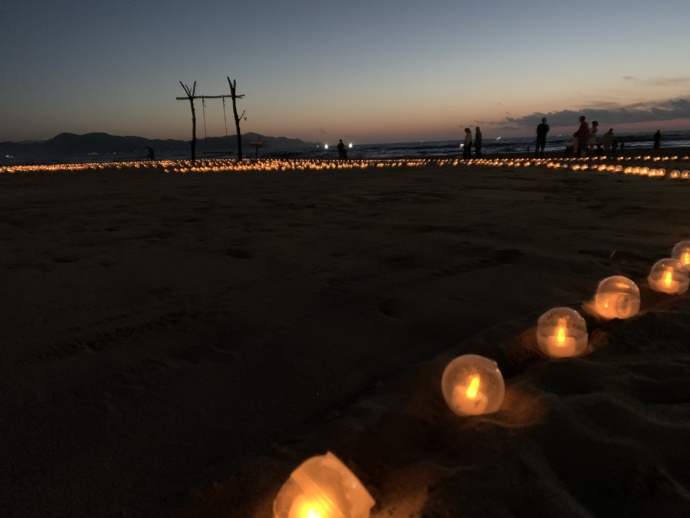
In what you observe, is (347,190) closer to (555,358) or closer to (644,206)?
(644,206)

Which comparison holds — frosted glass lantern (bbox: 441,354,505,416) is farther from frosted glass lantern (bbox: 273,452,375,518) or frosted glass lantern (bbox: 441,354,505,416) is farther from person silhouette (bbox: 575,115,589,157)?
person silhouette (bbox: 575,115,589,157)

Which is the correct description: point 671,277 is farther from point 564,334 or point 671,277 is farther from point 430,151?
point 430,151

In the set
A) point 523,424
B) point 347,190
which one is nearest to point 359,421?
point 523,424

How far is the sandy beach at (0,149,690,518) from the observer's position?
129cm

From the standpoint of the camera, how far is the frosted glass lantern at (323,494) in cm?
105

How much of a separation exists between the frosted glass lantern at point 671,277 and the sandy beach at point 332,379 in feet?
0.31

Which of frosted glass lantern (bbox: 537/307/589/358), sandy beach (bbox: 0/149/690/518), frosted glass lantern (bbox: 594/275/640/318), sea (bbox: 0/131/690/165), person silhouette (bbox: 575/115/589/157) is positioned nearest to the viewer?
sandy beach (bbox: 0/149/690/518)

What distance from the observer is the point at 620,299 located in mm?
2312

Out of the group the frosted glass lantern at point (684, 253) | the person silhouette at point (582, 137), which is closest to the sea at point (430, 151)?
the person silhouette at point (582, 137)

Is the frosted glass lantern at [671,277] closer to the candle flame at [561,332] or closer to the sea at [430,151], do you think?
the candle flame at [561,332]

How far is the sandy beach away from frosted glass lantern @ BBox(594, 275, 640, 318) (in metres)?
0.07

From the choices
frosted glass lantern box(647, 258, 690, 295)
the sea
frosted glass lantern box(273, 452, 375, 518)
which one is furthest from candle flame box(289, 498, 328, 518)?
the sea

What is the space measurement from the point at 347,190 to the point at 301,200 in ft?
5.44

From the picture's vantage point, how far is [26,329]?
2.35 m
